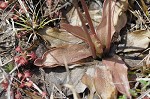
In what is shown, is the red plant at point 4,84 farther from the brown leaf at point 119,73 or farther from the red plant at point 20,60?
the brown leaf at point 119,73

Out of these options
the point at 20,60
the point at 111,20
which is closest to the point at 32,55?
the point at 20,60

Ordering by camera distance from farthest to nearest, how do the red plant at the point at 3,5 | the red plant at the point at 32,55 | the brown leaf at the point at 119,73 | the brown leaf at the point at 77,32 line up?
the red plant at the point at 3,5 → the red plant at the point at 32,55 → the brown leaf at the point at 77,32 → the brown leaf at the point at 119,73

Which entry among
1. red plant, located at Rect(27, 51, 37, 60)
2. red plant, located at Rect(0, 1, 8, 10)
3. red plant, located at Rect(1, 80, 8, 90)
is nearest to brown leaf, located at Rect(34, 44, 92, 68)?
red plant, located at Rect(27, 51, 37, 60)

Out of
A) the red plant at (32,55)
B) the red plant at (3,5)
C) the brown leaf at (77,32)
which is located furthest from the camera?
the red plant at (3,5)

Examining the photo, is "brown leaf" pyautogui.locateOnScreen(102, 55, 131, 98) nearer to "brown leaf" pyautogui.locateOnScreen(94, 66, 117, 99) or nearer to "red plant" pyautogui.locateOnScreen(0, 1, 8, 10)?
"brown leaf" pyautogui.locateOnScreen(94, 66, 117, 99)

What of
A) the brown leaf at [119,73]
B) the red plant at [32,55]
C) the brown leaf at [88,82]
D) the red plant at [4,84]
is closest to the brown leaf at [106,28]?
the brown leaf at [119,73]

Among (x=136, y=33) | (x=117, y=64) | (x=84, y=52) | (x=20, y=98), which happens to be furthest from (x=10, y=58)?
(x=136, y=33)
